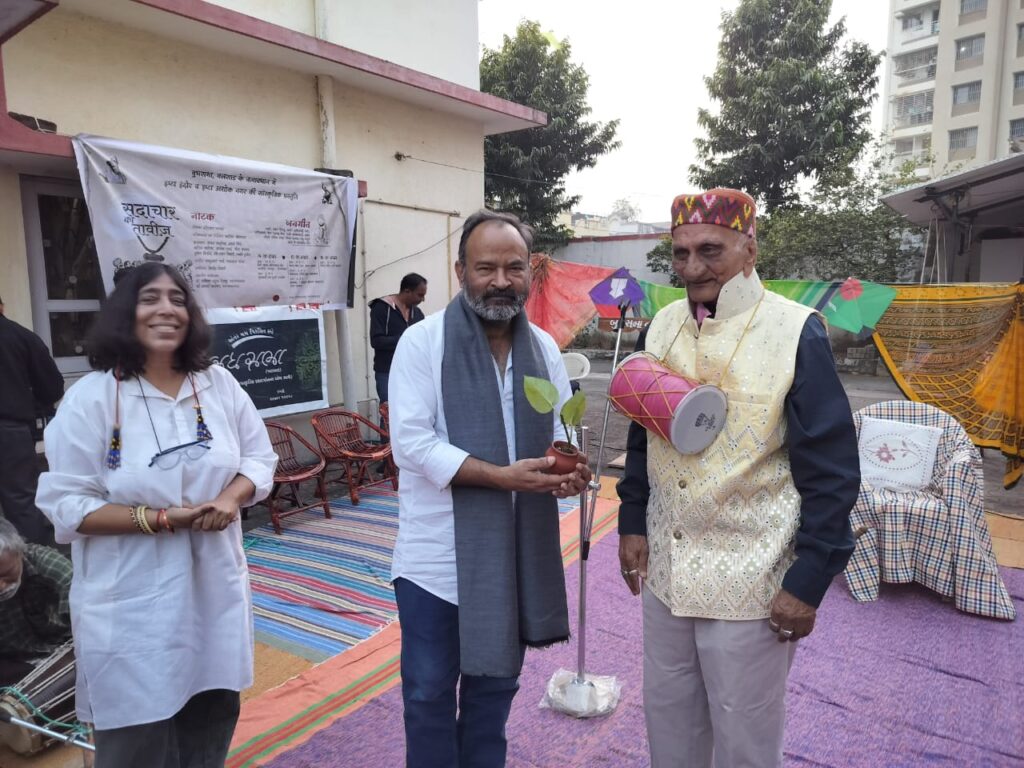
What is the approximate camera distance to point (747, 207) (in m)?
1.73

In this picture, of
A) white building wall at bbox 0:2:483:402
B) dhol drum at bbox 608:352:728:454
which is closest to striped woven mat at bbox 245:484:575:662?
white building wall at bbox 0:2:483:402

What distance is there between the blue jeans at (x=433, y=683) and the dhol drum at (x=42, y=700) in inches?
50.7

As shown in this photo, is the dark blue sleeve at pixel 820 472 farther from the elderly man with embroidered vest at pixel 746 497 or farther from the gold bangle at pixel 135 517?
the gold bangle at pixel 135 517

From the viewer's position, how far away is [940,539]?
3.82 metres

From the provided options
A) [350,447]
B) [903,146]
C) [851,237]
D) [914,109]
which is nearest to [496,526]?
[350,447]

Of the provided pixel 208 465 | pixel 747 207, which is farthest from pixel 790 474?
pixel 208 465

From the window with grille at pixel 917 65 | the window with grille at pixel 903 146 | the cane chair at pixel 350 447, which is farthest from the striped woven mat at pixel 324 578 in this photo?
the window with grille at pixel 917 65

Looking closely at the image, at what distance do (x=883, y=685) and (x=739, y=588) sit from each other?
6.17 ft

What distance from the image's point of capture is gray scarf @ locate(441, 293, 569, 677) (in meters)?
1.78

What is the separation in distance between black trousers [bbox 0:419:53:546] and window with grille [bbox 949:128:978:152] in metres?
37.3

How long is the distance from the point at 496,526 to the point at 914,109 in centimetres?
4621

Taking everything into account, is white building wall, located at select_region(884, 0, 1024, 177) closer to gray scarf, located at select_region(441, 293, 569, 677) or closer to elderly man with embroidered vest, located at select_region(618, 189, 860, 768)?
elderly man with embroidered vest, located at select_region(618, 189, 860, 768)

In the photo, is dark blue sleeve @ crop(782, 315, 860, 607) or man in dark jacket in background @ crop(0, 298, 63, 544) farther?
man in dark jacket in background @ crop(0, 298, 63, 544)

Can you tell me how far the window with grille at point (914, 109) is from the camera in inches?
1501
